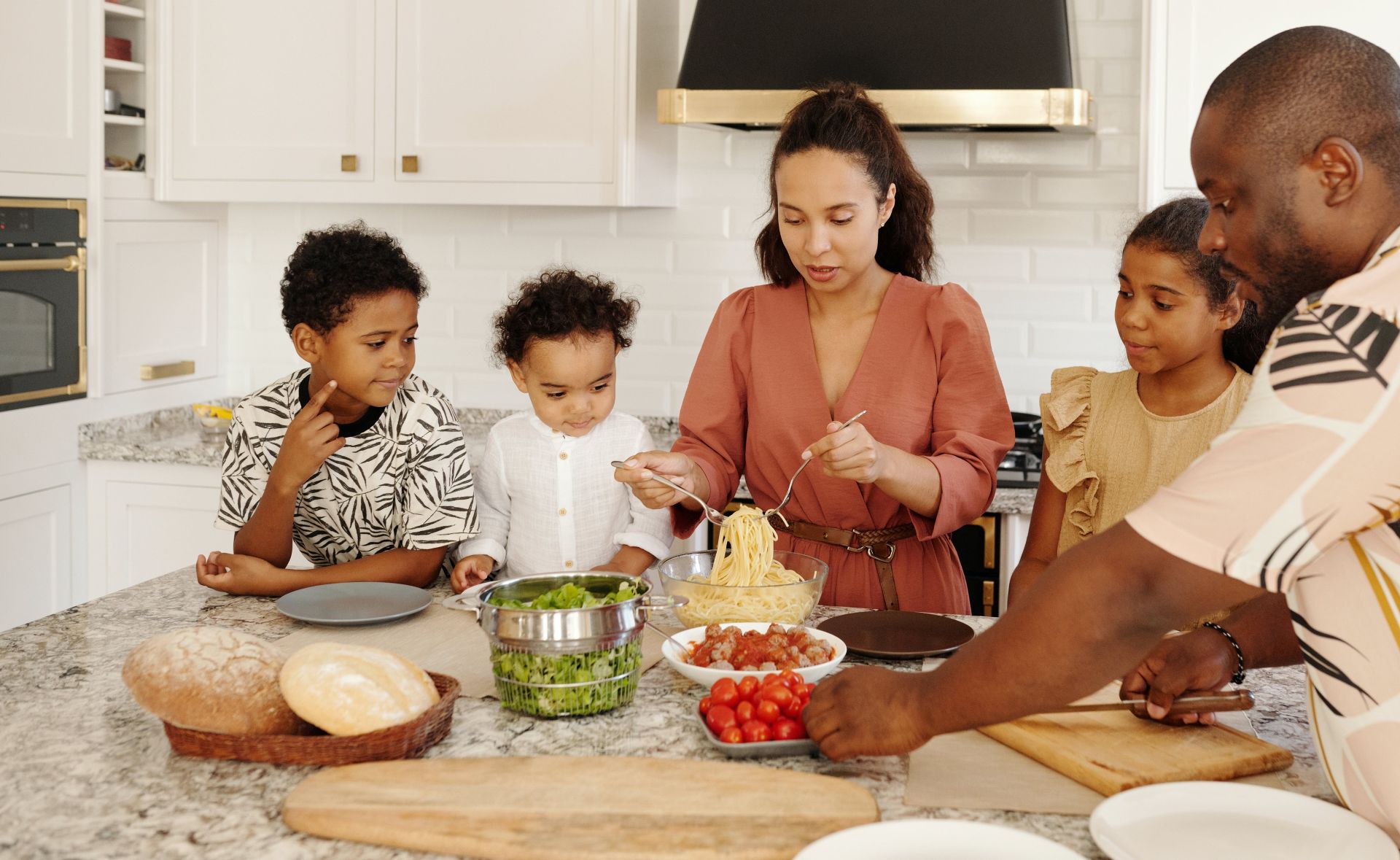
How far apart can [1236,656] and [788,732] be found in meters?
0.50

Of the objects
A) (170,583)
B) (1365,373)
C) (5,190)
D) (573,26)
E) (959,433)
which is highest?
(573,26)

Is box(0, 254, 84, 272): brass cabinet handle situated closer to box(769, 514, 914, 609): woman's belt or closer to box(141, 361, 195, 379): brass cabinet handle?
box(141, 361, 195, 379): brass cabinet handle

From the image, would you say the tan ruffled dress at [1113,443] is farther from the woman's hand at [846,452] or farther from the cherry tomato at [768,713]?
the cherry tomato at [768,713]

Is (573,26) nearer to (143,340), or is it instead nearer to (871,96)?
(871,96)

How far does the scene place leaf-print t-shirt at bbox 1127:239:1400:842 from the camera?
3.05 ft

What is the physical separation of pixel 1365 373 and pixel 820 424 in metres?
1.27

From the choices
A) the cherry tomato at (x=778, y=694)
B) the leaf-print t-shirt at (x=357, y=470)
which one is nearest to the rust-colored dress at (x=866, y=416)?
the leaf-print t-shirt at (x=357, y=470)

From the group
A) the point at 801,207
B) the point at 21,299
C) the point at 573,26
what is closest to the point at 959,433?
the point at 801,207

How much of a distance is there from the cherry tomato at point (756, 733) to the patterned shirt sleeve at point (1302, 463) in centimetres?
48

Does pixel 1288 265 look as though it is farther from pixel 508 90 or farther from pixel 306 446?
pixel 508 90

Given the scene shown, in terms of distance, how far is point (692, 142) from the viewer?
3545 mm

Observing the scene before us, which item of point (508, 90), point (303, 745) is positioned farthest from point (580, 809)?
point (508, 90)

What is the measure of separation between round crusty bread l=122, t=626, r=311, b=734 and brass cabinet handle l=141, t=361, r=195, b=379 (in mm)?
2498

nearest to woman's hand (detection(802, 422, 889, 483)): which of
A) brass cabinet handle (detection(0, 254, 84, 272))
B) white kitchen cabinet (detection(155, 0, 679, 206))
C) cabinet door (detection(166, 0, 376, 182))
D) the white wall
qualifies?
the white wall
